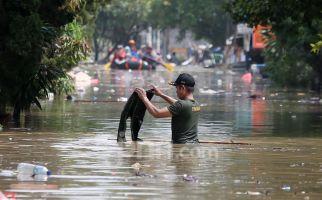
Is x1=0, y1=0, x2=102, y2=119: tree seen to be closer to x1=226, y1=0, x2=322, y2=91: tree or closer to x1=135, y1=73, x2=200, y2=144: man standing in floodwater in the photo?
x1=135, y1=73, x2=200, y2=144: man standing in floodwater

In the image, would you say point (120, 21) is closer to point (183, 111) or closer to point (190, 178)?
point (183, 111)

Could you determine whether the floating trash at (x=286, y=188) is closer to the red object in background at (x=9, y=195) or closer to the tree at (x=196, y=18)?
the red object in background at (x=9, y=195)

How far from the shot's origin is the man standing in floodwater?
52.7 ft

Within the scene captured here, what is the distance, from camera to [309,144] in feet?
57.7

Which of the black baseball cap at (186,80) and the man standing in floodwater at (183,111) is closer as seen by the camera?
the black baseball cap at (186,80)

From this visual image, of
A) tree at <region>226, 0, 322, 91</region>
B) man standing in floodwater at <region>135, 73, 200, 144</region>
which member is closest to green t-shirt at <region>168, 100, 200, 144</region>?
man standing in floodwater at <region>135, 73, 200, 144</region>

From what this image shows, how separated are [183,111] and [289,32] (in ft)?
59.0

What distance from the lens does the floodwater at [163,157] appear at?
11.2m

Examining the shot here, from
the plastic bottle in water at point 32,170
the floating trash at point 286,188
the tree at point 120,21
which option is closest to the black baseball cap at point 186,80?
the plastic bottle in water at point 32,170

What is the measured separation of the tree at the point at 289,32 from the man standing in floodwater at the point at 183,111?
25.2 ft

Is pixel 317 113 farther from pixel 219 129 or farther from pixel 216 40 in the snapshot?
pixel 216 40

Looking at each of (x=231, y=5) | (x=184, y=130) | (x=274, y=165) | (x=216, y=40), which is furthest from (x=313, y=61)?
(x=216, y=40)

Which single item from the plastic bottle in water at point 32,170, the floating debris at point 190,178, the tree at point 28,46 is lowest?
the floating debris at point 190,178

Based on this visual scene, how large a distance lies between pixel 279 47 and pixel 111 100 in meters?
11.7
